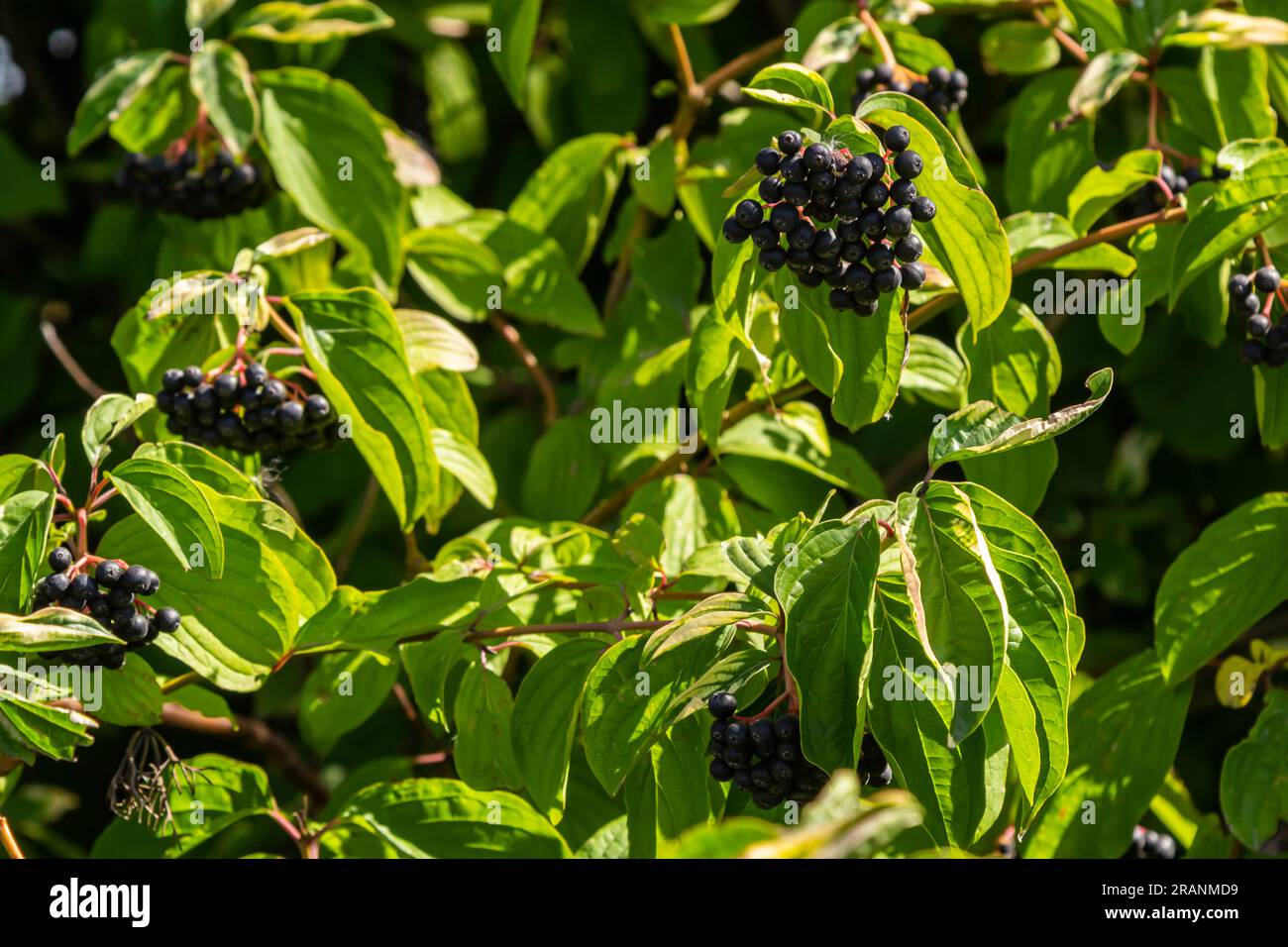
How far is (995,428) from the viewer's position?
1439 mm

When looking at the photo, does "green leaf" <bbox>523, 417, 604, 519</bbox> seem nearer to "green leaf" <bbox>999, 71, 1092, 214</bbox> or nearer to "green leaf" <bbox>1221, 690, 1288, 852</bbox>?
"green leaf" <bbox>999, 71, 1092, 214</bbox>

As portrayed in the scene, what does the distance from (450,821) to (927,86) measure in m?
1.47

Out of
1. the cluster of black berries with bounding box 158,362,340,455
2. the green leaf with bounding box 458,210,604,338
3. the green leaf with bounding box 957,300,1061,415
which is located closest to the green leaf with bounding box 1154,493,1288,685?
the green leaf with bounding box 957,300,1061,415

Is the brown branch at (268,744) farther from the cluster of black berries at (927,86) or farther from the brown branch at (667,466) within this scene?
the cluster of black berries at (927,86)

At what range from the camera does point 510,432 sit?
9.23 ft

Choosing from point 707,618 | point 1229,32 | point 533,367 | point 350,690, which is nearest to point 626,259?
point 533,367

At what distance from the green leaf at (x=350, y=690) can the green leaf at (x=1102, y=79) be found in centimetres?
145

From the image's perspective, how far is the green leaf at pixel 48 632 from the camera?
4.76ft

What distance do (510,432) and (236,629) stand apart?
3.55ft

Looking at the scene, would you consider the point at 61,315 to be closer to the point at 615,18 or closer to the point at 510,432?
the point at 510,432

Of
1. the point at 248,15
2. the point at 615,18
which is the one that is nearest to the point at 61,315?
the point at 248,15

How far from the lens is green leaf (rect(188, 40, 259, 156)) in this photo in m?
2.25

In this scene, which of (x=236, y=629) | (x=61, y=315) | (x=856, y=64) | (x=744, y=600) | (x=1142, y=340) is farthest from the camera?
(x=61, y=315)

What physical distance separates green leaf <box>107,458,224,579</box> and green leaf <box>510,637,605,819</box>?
45cm
